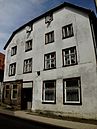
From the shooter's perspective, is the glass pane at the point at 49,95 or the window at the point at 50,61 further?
the window at the point at 50,61

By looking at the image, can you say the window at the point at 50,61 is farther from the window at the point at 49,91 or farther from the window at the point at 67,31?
A: the window at the point at 67,31

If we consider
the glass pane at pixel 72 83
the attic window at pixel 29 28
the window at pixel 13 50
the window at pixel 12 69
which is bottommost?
the glass pane at pixel 72 83

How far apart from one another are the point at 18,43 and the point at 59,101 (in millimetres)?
10700

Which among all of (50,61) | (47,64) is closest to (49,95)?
(47,64)

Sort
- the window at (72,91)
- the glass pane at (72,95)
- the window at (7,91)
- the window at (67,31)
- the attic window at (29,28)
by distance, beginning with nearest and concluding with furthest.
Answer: the window at (72,91), the glass pane at (72,95), the window at (67,31), the attic window at (29,28), the window at (7,91)

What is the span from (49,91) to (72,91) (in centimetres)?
272

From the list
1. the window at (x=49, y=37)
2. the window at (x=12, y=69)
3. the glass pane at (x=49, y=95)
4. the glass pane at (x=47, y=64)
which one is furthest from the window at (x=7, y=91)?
the window at (x=49, y=37)

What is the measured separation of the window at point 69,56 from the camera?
14.0m

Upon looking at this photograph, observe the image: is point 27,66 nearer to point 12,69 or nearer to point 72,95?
point 12,69

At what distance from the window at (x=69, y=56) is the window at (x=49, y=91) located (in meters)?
2.25

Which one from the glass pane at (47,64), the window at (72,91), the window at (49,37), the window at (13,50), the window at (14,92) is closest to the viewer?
the window at (72,91)

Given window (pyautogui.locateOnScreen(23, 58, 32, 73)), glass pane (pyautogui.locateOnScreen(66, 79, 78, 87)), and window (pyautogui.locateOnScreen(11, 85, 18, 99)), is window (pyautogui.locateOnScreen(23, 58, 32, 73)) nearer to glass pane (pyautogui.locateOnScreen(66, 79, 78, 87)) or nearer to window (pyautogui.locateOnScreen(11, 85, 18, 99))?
window (pyautogui.locateOnScreen(11, 85, 18, 99))

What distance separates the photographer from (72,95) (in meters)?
13.4

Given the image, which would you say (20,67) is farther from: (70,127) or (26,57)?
(70,127)
